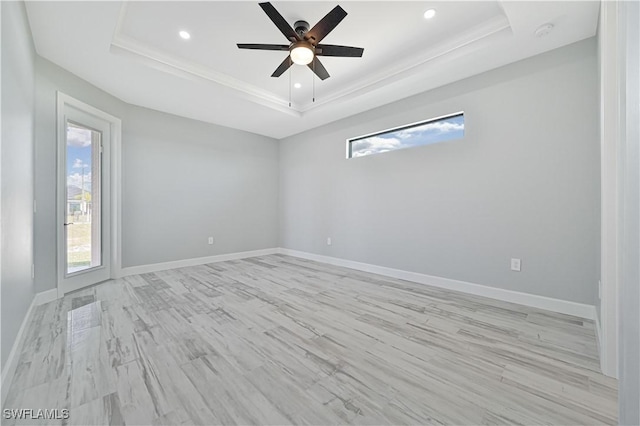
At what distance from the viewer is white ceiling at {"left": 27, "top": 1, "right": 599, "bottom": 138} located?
7.61ft

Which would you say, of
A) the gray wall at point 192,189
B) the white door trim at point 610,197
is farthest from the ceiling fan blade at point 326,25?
the gray wall at point 192,189

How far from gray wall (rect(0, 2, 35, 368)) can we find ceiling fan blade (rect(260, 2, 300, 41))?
5.24ft

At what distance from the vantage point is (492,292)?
3008mm

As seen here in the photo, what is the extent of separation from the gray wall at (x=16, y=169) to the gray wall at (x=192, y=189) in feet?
5.11

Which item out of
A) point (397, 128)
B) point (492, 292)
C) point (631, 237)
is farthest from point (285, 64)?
point (492, 292)

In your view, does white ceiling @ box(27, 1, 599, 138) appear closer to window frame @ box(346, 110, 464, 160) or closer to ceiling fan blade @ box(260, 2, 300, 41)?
ceiling fan blade @ box(260, 2, 300, 41)

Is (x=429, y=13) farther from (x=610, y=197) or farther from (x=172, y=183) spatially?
(x=172, y=183)

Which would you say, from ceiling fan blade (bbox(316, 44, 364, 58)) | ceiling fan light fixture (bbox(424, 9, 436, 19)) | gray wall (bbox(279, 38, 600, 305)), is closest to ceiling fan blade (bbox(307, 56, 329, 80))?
ceiling fan blade (bbox(316, 44, 364, 58))

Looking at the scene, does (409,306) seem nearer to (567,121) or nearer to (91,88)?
(567,121)

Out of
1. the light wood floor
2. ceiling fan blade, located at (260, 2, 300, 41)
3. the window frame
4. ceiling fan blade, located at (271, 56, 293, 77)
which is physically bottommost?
the light wood floor

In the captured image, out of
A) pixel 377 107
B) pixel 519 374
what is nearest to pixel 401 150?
pixel 377 107

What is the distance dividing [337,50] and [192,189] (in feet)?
11.7

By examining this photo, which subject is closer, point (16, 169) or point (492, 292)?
point (16, 169)

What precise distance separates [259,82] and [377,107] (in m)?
1.86
